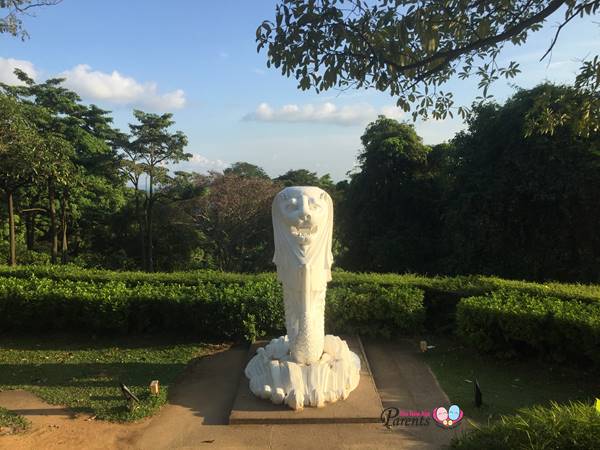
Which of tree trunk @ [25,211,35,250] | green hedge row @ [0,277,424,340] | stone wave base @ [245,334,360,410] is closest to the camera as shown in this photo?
stone wave base @ [245,334,360,410]

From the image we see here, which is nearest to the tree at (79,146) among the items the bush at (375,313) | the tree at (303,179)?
the tree at (303,179)

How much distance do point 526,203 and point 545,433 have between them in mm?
9972

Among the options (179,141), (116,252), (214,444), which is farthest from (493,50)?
(116,252)

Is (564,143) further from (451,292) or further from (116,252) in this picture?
(116,252)

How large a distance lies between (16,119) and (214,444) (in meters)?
11.5

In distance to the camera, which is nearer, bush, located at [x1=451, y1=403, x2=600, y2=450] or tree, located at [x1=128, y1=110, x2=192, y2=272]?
bush, located at [x1=451, y1=403, x2=600, y2=450]

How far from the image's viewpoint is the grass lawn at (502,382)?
4.91 metres

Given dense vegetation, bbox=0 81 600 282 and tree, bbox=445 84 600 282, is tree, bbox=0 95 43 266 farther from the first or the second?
tree, bbox=445 84 600 282

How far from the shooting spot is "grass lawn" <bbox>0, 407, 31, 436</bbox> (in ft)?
14.3

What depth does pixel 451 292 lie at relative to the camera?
7.60 m

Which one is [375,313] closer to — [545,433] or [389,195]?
[545,433]

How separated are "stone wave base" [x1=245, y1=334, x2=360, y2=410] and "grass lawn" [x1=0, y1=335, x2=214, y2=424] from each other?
3.81ft

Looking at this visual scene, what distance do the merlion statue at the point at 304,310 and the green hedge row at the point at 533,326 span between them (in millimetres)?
2202

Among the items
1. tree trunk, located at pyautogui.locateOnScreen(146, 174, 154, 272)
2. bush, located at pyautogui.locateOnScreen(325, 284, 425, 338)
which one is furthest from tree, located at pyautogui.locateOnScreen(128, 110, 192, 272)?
bush, located at pyautogui.locateOnScreen(325, 284, 425, 338)
